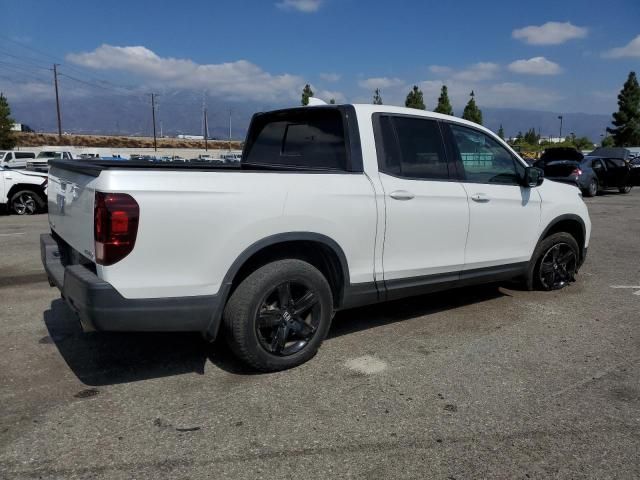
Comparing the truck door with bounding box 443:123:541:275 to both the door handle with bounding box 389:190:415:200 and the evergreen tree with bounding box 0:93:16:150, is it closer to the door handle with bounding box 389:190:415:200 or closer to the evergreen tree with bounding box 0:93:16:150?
the door handle with bounding box 389:190:415:200

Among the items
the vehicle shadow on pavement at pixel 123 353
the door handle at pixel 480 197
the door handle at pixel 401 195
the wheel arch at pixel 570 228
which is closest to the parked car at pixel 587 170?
the wheel arch at pixel 570 228

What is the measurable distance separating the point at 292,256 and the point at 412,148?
1.37 meters

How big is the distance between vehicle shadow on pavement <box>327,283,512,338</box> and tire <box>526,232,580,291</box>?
39cm

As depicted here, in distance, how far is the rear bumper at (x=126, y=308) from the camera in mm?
3104

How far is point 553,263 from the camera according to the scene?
5.90 meters

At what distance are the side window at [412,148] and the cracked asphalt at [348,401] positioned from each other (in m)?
1.37

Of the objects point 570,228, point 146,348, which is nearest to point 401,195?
point 146,348

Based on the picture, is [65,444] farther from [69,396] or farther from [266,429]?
[266,429]

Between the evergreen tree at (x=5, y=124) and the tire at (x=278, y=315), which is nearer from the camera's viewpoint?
the tire at (x=278, y=315)

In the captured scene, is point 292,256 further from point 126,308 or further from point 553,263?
point 553,263

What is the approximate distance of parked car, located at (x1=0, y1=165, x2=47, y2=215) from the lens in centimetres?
1334

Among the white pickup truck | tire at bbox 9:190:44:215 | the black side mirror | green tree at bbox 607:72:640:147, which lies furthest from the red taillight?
green tree at bbox 607:72:640:147

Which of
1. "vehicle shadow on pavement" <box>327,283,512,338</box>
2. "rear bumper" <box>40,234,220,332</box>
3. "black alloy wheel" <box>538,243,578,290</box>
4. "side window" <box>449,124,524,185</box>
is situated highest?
"side window" <box>449,124,524,185</box>

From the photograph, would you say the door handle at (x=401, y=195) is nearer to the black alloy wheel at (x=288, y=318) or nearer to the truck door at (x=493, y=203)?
the truck door at (x=493, y=203)
